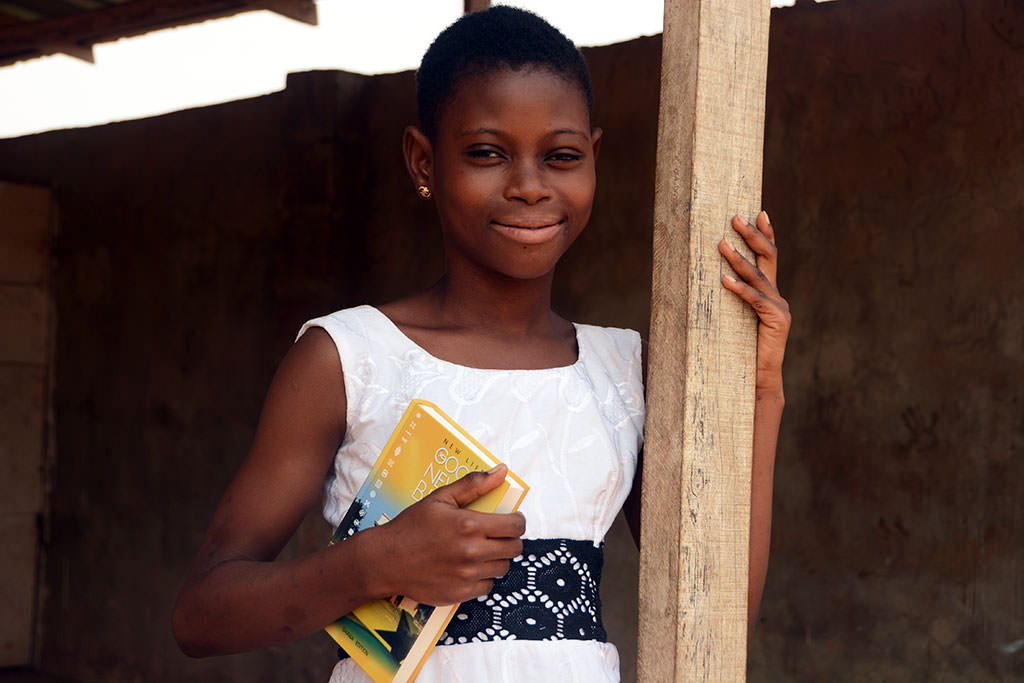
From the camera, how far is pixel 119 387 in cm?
587

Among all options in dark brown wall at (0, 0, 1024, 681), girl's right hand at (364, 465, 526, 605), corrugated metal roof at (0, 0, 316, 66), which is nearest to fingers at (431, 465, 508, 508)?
girl's right hand at (364, 465, 526, 605)

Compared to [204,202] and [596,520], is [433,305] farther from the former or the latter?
[204,202]

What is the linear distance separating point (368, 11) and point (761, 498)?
8998 millimetres

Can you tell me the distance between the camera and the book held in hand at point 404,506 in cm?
127

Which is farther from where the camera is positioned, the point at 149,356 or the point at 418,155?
the point at 149,356

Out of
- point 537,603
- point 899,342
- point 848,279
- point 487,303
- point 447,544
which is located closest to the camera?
point 447,544

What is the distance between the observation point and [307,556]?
4.21ft

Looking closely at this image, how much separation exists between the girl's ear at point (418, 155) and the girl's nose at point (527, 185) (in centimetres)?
18

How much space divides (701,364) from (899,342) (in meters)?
2.55

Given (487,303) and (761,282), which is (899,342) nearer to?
(487,303)

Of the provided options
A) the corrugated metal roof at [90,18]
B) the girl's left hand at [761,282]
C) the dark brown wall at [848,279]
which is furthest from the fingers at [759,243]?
the corrugated metal roof at [90,18]

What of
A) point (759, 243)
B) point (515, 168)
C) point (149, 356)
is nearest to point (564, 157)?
point (515, 168)

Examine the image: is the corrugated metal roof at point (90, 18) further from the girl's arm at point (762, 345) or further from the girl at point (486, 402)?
the girl's arm at point (762, 345)

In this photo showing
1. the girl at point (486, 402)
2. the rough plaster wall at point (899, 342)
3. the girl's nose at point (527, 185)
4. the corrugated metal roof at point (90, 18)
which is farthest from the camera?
the corrugated metal roof at point (90, 18)
